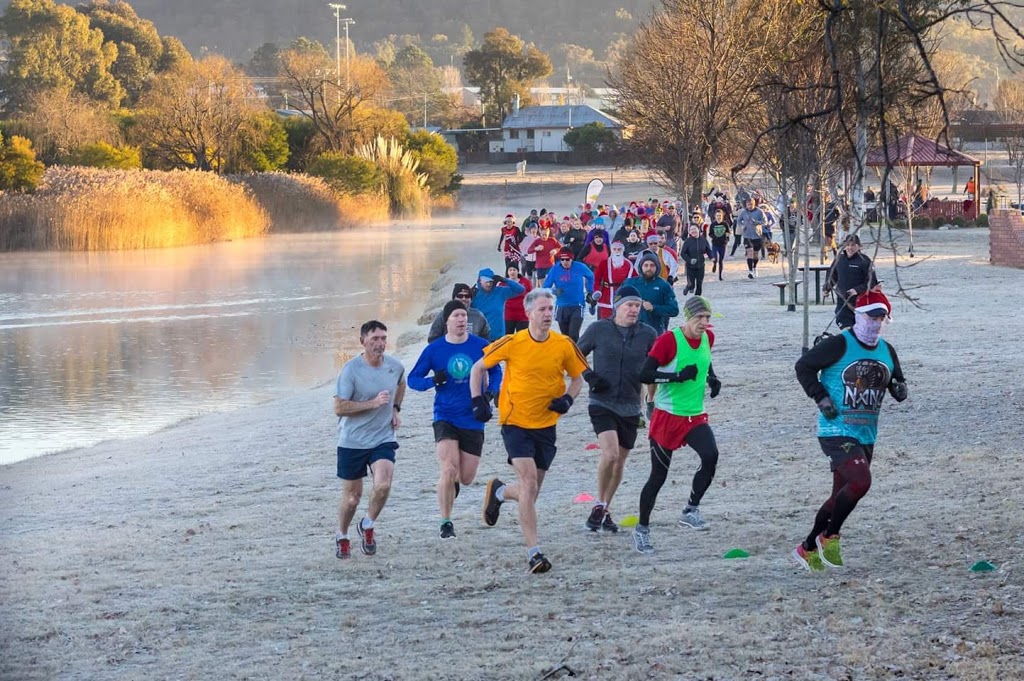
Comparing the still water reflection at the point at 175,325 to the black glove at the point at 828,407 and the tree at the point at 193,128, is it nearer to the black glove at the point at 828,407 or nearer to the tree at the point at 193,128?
the black glove at the point at 828,407

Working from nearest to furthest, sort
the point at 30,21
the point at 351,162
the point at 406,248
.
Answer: the point at 406,248, the point at 351,162, the point at 30,21

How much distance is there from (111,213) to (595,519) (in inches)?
1584

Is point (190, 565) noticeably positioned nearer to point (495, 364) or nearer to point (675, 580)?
point (495, 364)

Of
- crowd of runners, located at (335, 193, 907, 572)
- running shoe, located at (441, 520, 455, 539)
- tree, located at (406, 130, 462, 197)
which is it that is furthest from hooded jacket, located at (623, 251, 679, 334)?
tree, located at (406, 130, 462, 197)

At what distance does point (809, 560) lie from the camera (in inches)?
323

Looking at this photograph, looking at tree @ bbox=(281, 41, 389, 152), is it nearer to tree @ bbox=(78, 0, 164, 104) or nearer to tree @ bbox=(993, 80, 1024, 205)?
tree @ bbox=(78, 0, 164, 104)

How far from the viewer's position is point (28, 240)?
47.7 meters

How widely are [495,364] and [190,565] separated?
2.39 metres

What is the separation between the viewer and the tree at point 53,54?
103188 millimetres

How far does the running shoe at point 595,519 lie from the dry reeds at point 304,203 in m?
52.7

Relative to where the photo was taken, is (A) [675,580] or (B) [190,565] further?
(B) [190,565]

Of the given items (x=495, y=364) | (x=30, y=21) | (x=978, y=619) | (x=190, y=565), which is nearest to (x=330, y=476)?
(x=190, y=565)

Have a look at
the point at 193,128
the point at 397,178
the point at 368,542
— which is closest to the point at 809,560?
the point at 368,542

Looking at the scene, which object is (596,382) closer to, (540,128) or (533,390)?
(533,390)
